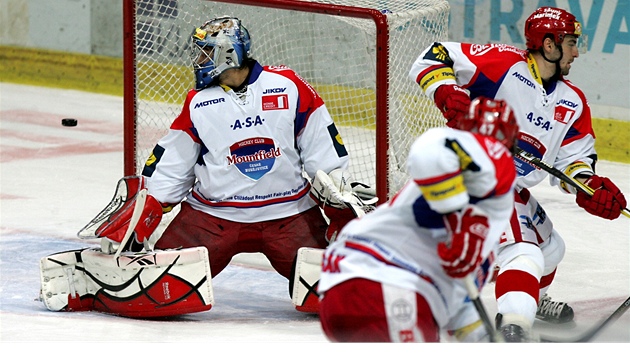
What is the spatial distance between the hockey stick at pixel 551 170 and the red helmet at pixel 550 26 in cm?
33

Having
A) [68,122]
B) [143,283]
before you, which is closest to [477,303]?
[143,283]

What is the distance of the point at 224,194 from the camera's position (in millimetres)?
4078

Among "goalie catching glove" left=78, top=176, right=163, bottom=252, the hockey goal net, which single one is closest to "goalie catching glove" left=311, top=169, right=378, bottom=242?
the hockey goal net

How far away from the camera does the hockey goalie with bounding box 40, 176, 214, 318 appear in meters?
3.89

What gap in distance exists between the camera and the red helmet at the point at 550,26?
3767 mm

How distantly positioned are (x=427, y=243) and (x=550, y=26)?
136 cm

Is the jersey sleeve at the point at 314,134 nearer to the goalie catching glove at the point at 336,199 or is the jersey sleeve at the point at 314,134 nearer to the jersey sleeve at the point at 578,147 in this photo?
the goalie catching glove at the point at 336,199

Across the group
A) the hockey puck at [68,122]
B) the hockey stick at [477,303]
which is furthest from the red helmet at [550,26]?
the hockey puck at [68,122]

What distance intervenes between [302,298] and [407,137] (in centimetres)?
102

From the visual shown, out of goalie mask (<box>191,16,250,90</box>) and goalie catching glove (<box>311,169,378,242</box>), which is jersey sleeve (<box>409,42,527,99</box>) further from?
goalie mask (<box>191,16,250,90</box>)

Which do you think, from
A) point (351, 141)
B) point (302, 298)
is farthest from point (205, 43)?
point (351, 141)

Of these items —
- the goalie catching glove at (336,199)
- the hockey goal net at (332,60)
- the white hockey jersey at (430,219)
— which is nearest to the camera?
the white hockey jersey at (430,219)

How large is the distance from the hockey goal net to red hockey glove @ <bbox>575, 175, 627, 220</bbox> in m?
0.83

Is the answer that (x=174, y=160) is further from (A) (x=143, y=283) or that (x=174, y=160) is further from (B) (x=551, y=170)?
(B) (x=551, y=170)
